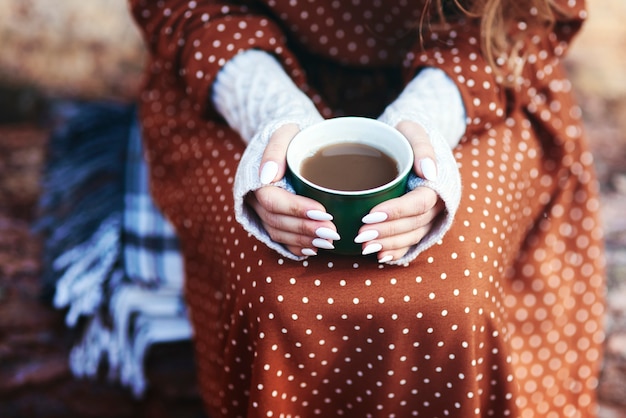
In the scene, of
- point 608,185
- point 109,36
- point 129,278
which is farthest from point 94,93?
point 608,185

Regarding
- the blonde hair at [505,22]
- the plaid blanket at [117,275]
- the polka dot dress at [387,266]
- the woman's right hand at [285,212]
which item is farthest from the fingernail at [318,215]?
the plaid blanket at [117,275]

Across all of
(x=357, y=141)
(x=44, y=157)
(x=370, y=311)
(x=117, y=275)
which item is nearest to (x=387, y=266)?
(x=370, y=311)

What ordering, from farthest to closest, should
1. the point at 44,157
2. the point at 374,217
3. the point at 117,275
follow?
the point at 44,157 < the point at 117,275 < the point at 374,217

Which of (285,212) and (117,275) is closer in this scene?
(285,212)

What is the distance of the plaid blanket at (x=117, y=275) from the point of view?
4.04ft

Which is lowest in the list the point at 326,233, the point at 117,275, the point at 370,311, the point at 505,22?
the point at 117,275

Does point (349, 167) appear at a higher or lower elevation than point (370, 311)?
higher

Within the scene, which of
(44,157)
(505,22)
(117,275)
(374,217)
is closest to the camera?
(374,217)

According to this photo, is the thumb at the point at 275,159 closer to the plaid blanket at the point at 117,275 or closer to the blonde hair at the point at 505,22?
the blonde hair at the point at 505,22

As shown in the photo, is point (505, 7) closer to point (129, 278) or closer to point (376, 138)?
point (376, 138)

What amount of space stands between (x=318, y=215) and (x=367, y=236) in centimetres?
6

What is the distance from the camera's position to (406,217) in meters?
0.75

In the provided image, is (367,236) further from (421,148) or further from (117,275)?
(117,275)

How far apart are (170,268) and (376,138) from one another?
61cm
